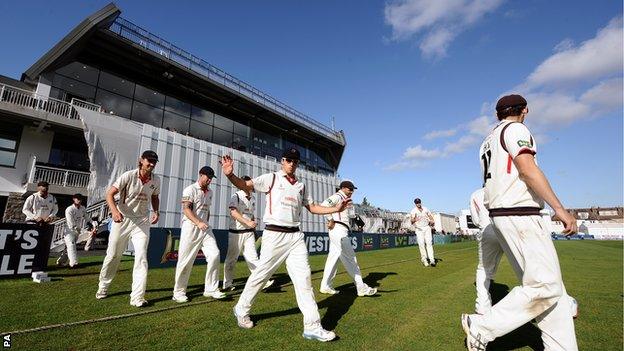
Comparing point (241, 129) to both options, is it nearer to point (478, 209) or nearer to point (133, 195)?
point (133, 195)

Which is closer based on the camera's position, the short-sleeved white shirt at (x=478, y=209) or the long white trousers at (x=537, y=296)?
A: the long white trousers at (x=537, y=296)

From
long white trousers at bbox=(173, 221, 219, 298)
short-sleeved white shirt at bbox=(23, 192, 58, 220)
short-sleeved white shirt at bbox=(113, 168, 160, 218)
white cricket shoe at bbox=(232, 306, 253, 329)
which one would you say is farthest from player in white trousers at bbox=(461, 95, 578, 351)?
short-sleeved white shirt at bbox=(23, 192, 58, 220)

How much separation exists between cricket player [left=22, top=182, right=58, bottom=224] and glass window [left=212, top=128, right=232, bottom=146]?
1867cm

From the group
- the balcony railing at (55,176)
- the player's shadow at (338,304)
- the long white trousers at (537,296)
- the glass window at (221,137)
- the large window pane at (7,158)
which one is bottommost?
the player's shadow at (338,304)

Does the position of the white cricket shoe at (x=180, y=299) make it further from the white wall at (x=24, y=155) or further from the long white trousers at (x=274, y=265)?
the white wall at (x=24, y=155)

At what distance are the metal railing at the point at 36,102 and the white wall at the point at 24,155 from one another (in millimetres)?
1823

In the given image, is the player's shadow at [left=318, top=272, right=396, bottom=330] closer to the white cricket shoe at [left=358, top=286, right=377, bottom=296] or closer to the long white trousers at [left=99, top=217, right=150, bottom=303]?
the white cricket shoe at [left=358, top=286, right=377, bottom=296]

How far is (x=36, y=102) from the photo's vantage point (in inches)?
699

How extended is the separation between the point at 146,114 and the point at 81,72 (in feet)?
15.0

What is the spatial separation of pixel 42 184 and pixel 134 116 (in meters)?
14.8

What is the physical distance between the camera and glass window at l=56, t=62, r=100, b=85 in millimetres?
19844

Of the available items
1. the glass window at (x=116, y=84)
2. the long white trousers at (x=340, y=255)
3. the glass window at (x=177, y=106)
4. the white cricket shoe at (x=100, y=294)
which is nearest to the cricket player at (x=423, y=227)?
the long white trousers at (x=340, y=255)

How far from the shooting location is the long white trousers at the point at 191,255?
549 cm

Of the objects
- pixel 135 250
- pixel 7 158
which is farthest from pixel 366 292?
pixel 7 158
